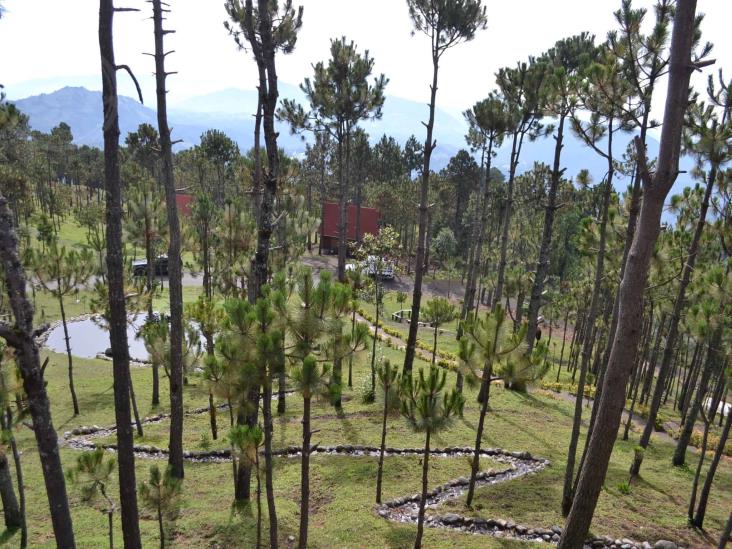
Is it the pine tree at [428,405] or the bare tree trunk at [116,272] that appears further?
the pine tree at [428,405]

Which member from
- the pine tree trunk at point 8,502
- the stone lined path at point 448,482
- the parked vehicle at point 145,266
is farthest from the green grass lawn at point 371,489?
the parked vehicle at point 145,266

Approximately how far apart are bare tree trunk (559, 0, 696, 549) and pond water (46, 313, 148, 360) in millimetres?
24175

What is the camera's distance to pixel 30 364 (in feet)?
17.9

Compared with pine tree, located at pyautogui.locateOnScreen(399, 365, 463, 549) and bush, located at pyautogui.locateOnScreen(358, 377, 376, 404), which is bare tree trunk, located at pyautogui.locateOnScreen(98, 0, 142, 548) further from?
bush, located at pyautogui.locateOnScreen(358, 377, 376, 404)

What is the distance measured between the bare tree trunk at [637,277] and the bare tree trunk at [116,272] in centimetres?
573

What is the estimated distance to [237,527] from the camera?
10.0 meters

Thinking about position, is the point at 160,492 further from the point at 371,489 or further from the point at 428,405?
the point at 371,489

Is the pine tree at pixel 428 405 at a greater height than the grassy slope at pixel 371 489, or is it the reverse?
the pine tree at pixel 428 405

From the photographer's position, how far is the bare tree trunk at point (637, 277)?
4562 millimetres

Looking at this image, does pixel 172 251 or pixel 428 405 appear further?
pixel 172 251

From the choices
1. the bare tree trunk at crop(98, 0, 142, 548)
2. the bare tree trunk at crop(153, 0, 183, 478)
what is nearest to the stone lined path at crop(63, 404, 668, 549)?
the bare tree trunk at crop(153, 0, 183, 478)

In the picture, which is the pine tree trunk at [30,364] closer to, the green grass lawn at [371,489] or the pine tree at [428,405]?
the green grass lawn at [371,489]

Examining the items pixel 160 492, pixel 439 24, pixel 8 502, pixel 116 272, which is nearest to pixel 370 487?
pixel 160 492

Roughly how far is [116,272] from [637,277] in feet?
20.2
